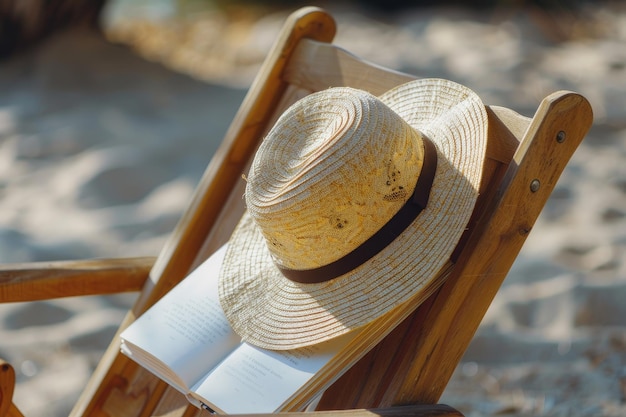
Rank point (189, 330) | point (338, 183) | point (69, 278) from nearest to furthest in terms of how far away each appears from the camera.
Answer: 1. point (338, 183)
2. point (189, 330)
3. point (69, 278)

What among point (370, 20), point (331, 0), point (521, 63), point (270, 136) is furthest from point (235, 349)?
point (331, 0)

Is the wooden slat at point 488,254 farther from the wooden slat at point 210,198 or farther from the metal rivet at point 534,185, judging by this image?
the wooden slat at point 210,198

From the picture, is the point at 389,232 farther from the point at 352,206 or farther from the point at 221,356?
the point at 221,356

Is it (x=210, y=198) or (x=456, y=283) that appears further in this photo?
(x=210, y=198)

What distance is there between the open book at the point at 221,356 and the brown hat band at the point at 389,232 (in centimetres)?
11

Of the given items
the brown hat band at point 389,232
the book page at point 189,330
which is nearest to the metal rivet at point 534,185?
the brown hat band at point 389,232

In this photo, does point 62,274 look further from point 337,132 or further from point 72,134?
point 72,134

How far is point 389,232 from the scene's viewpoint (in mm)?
1450

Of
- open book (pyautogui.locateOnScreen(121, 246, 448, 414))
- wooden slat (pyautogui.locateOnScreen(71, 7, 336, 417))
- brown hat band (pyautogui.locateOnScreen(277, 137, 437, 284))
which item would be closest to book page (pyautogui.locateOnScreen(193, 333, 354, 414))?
open book (pyautogui.locateOnScreen(121, 246, 448, 414))

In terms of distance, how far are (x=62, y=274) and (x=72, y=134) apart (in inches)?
102

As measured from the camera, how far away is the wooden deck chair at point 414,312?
4.72 ft

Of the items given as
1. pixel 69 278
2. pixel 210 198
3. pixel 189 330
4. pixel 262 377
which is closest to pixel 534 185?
pixel 262 377

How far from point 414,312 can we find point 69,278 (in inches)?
30.4

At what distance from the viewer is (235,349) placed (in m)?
1.59
